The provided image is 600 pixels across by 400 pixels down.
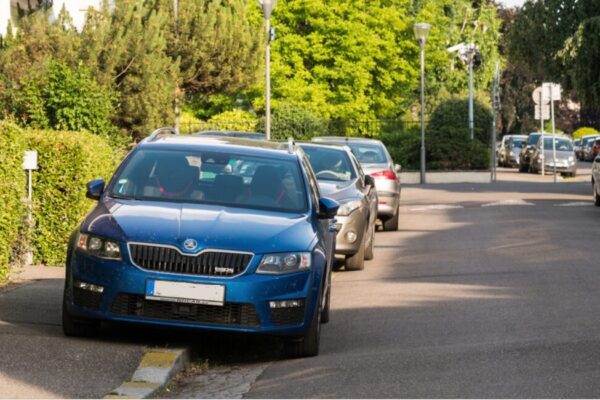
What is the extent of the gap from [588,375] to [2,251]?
6.21 metres

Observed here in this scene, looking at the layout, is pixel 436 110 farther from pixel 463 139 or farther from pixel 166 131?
pixel 166 131

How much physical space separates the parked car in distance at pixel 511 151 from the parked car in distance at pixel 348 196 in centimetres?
5172

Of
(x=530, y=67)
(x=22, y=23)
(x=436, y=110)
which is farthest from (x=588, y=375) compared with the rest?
(x=436, y=110)

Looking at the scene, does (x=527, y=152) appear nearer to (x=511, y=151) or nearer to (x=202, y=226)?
(x=511, y=151)

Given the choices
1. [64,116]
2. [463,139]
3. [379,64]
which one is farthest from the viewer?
[379,64]

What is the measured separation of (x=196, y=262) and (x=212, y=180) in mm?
1603

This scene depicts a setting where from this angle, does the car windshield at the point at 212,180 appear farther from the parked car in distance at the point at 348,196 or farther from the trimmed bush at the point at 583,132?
the trimmed bush at the point at 583,132

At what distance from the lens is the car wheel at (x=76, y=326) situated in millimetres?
10711

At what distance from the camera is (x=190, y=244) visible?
33.9ft

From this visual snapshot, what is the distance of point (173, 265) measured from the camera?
10336 millimetres

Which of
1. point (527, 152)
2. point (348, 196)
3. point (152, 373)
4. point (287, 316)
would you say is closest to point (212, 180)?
point (287, 316)

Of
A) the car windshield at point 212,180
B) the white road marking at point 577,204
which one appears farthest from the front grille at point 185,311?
the white road marking at point 577,204

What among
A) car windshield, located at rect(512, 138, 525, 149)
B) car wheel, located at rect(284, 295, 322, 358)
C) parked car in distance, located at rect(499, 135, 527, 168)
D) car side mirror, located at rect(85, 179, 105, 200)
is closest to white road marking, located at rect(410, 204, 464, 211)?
car side mirror, located at rect(85, 179, 105, 200)

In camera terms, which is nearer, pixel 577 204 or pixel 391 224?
pixel 391 224
